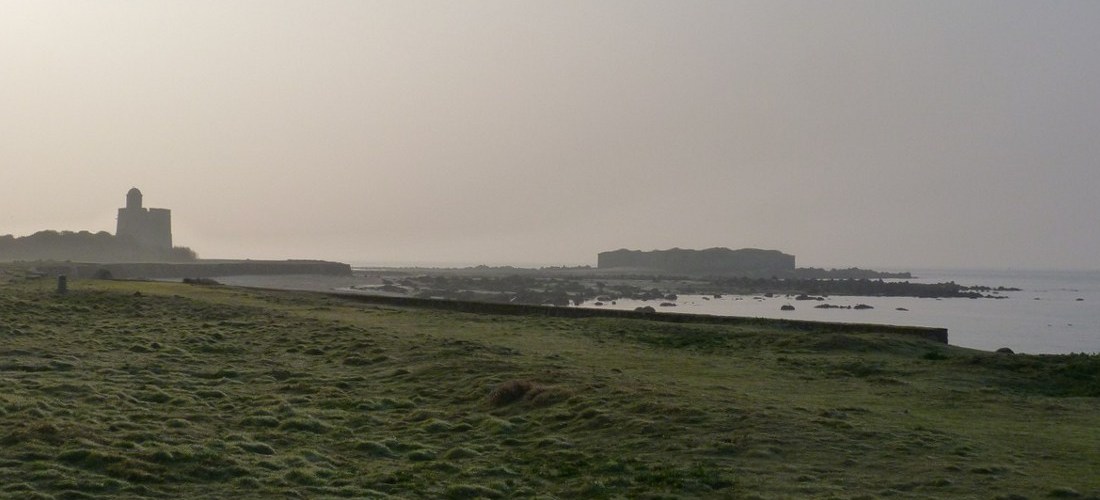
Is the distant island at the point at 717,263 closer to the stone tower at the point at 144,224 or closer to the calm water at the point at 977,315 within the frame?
the stone tower at the point at 144,224

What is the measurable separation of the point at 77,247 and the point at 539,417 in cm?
9616

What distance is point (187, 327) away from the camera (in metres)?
23.2

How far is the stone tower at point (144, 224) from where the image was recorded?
102 metres

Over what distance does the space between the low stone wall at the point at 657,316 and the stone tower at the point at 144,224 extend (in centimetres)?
7452

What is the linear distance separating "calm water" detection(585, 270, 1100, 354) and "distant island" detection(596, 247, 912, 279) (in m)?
70.0

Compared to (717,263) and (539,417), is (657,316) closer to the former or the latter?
(539,417)

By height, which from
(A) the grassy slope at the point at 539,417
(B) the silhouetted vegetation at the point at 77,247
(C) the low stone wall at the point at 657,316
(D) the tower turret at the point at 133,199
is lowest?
(A) the grassy slope at the point at 539,417

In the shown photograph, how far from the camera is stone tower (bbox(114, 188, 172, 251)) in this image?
102 m

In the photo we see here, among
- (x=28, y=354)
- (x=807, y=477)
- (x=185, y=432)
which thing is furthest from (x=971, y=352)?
(x=28, y=354)

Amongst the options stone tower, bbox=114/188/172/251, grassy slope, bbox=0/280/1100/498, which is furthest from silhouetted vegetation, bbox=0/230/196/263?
grassy slope, bbox=0/280/1100/498

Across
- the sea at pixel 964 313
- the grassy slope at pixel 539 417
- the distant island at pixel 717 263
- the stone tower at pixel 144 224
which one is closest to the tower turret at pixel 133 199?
the stone tower at pixel 144 224

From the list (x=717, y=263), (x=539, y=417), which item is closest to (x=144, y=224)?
(x=717, y=263)

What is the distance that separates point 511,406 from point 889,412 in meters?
4.59

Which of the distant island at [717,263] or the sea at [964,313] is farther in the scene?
the distant island at [717,263]
